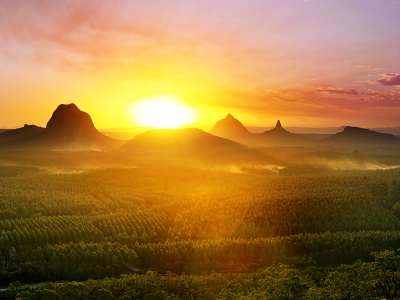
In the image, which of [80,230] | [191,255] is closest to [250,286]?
[191,255]

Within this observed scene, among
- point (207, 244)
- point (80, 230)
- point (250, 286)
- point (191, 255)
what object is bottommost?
point (250, 286)

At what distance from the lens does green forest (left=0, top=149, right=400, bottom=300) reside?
5288 centimetres

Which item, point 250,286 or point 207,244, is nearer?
point 250,286

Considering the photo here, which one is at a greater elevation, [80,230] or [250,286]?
[80,230]

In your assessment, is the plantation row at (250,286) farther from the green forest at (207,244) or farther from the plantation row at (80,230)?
the plantation row at (80,230)


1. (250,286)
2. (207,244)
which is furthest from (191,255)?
(250,286)

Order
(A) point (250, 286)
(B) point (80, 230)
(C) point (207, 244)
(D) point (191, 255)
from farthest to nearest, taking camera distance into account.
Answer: (B) point (80, 230)
(C) point (207, 244)
(D) point (191, 255)
(A) point (250, 286)

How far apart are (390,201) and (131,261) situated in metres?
101

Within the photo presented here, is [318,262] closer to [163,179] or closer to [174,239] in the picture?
[174,239]

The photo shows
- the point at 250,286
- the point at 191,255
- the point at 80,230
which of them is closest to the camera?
the point at 250,286

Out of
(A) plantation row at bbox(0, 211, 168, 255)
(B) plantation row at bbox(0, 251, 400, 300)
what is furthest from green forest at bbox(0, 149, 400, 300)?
(A) plantation row at bbox(0, 211, 168, 255)

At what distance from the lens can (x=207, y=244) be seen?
80312 mm

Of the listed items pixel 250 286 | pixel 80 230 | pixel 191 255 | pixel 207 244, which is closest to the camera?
pixel 250 286

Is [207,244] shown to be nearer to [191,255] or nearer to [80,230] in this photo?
[191,255]
